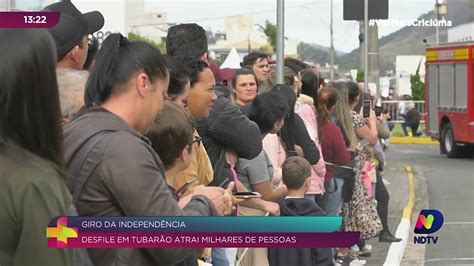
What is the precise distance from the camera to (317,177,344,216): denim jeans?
26.1 feet

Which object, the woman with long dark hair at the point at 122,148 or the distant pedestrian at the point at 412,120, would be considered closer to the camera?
the woman with long dark hair at the point at 122,148

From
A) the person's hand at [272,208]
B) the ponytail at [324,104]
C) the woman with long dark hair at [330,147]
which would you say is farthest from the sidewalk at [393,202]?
the person's hand at [272,208]

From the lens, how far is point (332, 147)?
8.11 metres

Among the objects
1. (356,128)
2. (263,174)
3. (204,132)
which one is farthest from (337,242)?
(356,128)

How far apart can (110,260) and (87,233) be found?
0.61ft

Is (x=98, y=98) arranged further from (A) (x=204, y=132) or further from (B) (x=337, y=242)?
(A) (x=204, y=132)

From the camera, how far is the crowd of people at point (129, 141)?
214cm

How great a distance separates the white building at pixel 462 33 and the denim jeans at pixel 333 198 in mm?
15967

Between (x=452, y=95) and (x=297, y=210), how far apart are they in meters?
19.9

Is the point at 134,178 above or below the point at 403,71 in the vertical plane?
below

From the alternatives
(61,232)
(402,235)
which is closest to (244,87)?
(61,232)

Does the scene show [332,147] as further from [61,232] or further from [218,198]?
[61,232]

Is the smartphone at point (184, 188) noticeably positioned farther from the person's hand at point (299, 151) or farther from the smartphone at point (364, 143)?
the smartphone at point (364, 143)

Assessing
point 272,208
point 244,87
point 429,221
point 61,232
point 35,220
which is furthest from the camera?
point 244,87
